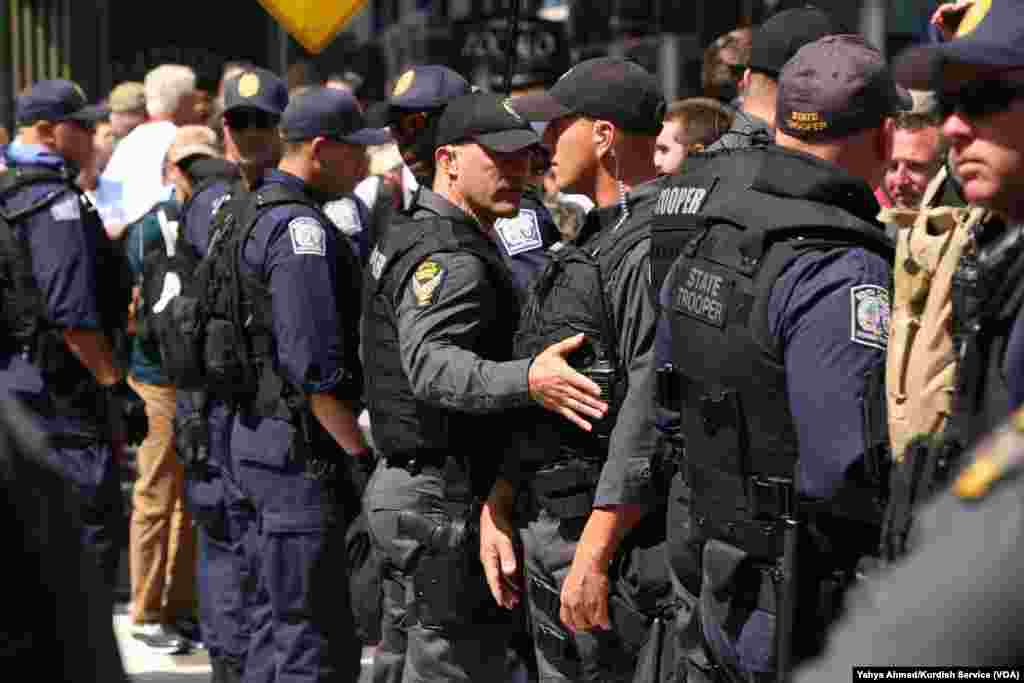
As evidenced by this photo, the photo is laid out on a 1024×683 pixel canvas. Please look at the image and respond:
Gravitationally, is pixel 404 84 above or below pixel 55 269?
above

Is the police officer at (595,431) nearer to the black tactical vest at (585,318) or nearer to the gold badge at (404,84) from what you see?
the black tactical vest at (585,318)

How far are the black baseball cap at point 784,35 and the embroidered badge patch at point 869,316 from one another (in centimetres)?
160

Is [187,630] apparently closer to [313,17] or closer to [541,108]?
[313,17]

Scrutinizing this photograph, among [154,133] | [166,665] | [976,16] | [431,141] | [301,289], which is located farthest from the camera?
[154,133]

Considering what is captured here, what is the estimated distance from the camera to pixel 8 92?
730 inches

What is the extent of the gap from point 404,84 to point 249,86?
1330 millimetres

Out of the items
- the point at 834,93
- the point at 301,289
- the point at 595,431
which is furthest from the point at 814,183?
the point at 301,289

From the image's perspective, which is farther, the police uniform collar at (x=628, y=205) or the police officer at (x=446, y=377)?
the police officer at (x=446, y=377)

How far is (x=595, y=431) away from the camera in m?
4.45

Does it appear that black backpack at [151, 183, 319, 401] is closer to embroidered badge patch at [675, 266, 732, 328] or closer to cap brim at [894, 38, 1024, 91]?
embroidered badge patch at [675, 266, 732, 328]

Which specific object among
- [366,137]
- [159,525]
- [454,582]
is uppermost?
[366,137]

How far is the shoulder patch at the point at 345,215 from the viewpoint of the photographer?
6961 millimetres

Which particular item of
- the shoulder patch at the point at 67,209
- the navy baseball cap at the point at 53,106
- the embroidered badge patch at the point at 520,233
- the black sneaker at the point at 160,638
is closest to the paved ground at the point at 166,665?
the black sneaker at the point at 160,638

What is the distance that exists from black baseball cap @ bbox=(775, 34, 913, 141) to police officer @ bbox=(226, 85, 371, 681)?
98.8 inches
